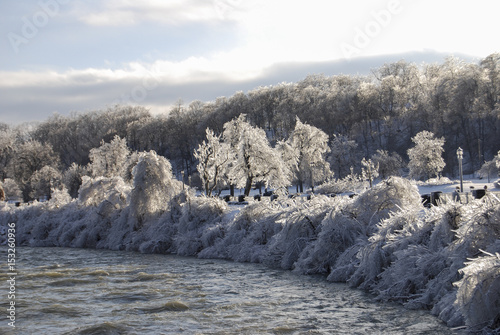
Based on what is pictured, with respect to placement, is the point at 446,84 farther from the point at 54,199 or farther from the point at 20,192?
the point at 20,192

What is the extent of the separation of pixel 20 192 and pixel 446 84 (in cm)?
6802

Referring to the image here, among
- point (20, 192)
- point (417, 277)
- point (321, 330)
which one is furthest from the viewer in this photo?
point (20, 192)

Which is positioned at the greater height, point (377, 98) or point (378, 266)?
point (377, 98)

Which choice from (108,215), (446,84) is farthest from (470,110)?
(108,215)

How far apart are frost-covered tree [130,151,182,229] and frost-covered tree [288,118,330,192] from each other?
3099cm

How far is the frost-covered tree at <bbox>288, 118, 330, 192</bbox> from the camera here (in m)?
60.1

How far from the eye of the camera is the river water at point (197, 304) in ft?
36.4

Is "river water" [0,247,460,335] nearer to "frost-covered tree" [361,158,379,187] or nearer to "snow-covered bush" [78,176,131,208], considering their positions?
"snow-covered bush" [78,176,131,208]

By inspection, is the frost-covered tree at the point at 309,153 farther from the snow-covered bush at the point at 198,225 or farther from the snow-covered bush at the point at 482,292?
the snow-covered bush at the point at 482,292

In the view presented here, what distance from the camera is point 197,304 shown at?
44.7ft

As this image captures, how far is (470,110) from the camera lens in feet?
224

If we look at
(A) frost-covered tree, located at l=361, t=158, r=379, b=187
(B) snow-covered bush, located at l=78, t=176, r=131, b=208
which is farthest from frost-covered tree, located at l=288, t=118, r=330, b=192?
(B) snow-covered bush, located at l=78, t=176, r=131, b=208

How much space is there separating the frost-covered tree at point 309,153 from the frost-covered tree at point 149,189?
31.0 m

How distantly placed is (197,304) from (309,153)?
48042mm
